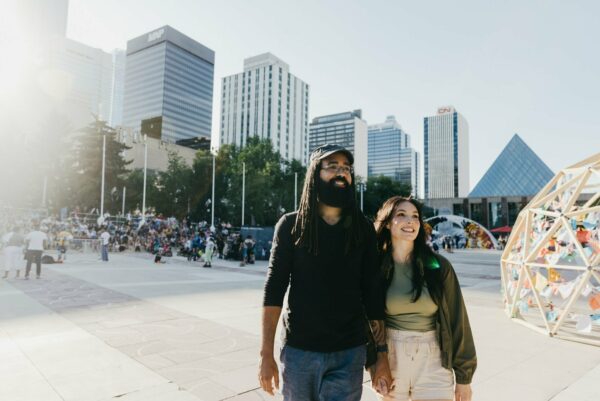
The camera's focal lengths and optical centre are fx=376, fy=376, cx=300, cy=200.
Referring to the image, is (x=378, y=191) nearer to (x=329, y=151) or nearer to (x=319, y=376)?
(x=329, y=151)

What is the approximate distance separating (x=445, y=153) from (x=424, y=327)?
19247 centimetres

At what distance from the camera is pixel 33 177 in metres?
43.2

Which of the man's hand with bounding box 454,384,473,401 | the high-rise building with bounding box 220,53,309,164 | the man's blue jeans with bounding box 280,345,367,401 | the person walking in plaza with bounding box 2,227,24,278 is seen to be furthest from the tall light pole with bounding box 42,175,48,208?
the high-rise building with bounding box 220,53,309,164

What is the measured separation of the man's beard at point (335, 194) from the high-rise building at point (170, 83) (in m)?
116

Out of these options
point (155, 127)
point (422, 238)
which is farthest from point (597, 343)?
point (155, 127)

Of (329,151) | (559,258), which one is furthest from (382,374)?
(559,258)

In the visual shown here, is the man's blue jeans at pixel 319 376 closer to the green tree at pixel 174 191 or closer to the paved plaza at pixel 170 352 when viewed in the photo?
the paved plaza at pixel 170 352

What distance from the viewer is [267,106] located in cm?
12825

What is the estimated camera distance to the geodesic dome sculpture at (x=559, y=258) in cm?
607

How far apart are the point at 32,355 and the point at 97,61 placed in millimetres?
193231

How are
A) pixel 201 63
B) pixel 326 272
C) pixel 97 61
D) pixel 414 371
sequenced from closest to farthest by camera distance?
pixel 326 272, pixel 414 371, pixel 201 63, pixel 97 61

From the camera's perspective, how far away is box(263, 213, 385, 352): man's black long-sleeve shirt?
199 centimetres

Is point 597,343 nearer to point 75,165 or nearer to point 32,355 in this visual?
point 32,355

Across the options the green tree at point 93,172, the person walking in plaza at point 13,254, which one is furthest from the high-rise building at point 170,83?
the person walking in plaza at point 13,254
